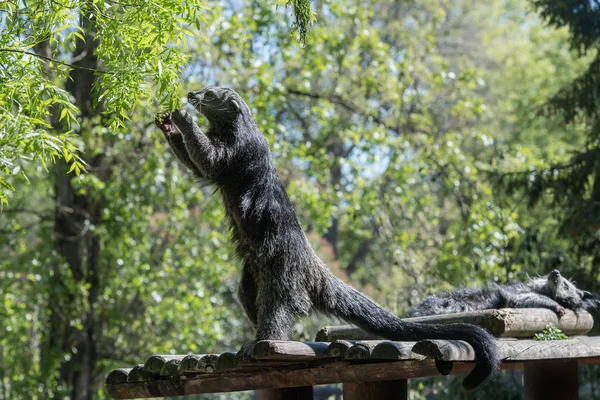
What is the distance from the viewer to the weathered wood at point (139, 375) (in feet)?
15.5

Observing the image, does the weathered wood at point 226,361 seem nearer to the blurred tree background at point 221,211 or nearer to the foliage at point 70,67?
the foliage at point 70,67

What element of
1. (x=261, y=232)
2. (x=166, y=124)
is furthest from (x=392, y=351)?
(x=166, y=124)

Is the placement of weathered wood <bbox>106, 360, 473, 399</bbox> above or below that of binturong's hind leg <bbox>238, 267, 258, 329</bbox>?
below

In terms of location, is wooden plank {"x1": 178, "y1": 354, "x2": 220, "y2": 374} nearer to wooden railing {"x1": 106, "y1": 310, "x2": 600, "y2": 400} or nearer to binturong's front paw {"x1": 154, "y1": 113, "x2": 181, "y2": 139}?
wooden railing {"x1": 106, "y1": 310, "x2": 600, "y2": 400}

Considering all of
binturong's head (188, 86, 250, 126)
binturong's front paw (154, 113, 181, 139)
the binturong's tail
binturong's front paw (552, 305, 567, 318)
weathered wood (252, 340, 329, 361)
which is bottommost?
weathered wood (252, 340, 329, 361)

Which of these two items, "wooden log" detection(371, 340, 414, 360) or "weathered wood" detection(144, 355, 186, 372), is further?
"weathered wood" detection(144, 355, 186, 372)

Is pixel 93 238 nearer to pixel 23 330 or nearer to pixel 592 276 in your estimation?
pixel 23 330

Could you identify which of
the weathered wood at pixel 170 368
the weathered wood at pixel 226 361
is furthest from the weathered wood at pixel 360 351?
the weathered wood at pixel 170 368

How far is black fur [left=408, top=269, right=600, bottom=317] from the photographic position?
5.62m

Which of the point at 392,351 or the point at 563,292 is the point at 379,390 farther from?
the point at 563,292

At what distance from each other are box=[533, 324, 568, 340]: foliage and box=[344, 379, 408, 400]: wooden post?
3.06ft

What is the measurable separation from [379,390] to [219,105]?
1879 millimetres

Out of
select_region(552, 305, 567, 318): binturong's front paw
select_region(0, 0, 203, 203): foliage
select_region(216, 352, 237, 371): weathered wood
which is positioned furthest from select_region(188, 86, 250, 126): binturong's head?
select_region(552, 305, 567, 318): binturong's front paw

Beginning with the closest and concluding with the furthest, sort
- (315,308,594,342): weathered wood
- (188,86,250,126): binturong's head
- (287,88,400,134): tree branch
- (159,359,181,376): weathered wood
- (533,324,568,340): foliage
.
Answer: (159,359,181,376): weathered wood → (315,308,594,342): weathered wood → (188,86,250,126): binturong's head → (533,324,568,340): foliage → (287,88,400,134): tree branch
